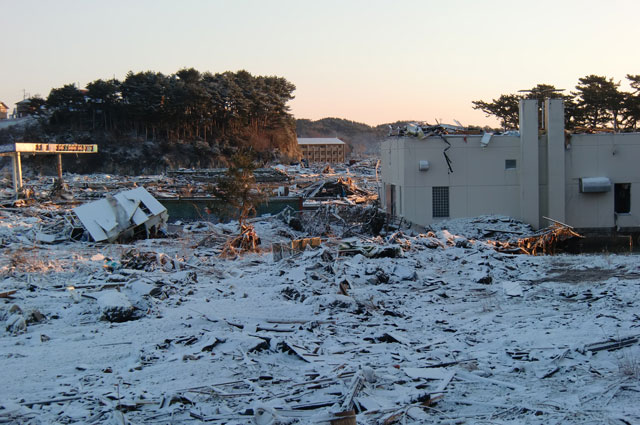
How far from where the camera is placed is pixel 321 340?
746cm

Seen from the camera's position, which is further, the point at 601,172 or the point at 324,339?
the point at 601,172

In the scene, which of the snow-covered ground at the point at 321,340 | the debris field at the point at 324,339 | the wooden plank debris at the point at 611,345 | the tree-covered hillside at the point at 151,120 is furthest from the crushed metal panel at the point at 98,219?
the tree-covered hillside at the point at 151,120

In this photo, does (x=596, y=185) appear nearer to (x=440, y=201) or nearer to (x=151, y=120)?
(x=440, y=201)

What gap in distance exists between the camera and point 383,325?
8211 millimetres

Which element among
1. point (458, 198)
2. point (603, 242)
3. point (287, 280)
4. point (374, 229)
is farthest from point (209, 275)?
point (603, 242)

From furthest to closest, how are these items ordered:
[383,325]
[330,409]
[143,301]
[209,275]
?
[209,275]
[143,301]
[383,325]
[330,409]

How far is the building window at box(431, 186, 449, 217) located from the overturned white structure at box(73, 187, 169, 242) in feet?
34.0

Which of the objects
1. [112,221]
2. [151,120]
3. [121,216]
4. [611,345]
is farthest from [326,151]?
[611,345]

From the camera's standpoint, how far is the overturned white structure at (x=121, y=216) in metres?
18.0

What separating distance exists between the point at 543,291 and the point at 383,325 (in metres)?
3.46

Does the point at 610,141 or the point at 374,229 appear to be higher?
the point at 610,141

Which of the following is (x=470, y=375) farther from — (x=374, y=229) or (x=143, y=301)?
(x=374, y=229)

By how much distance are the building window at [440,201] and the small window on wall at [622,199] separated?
6946mm

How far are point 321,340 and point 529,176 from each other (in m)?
16.7
